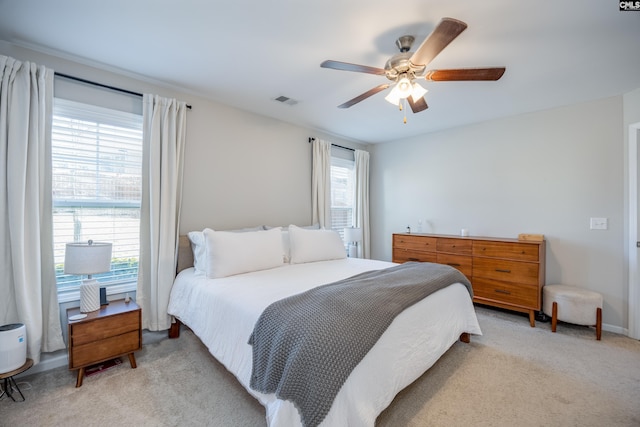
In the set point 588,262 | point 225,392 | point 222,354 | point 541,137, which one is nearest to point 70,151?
point 222,354

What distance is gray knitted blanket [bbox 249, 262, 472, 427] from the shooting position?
1216mm

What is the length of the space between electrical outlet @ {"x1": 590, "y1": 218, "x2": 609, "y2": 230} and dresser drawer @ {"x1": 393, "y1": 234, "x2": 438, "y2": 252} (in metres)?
1.66

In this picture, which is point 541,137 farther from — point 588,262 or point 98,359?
point 98,359

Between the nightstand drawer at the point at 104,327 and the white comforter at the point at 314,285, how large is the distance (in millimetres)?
387

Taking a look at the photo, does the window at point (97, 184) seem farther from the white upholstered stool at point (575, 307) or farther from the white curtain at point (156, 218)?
the white upholstered stool at point (575, 307)

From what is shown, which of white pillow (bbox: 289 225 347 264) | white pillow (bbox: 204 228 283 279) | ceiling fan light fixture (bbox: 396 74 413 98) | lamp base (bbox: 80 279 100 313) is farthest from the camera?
white pillow (bbox: 289 225 347 264)

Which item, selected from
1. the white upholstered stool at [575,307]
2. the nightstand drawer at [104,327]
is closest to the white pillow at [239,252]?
the nightstand drawer at [104,327]

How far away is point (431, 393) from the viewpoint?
6.23 ft

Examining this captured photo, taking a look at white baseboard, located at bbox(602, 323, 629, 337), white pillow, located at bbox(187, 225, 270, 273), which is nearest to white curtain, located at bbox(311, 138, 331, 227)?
white pillow, located at bbox(187, 225, 270, 273)

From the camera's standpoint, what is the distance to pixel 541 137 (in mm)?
3422

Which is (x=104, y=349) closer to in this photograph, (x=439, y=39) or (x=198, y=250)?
(x=198, y=250)

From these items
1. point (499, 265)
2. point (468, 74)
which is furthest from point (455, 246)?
point (468, 74)

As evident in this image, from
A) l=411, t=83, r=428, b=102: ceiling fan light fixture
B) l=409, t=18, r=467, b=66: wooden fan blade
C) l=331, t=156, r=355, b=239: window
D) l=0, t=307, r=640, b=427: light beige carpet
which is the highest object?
l=409, t=18, r=467, b=66: wooden fan blade

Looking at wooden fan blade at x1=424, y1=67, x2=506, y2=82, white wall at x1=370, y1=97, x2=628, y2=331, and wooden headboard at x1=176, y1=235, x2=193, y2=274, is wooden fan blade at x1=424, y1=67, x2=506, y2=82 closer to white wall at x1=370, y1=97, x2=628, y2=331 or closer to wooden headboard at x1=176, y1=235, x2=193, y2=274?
white wall at x1=370, y1=97, x2=628, y2=331
